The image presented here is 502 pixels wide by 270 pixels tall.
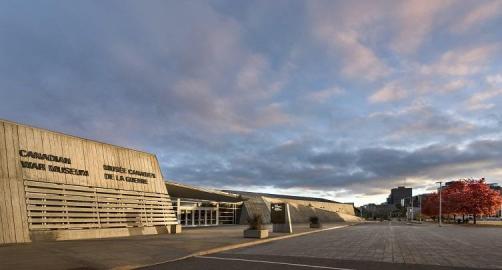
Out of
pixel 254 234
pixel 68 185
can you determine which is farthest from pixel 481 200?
pixel 68 185

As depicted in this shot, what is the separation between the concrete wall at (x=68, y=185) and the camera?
901 inches

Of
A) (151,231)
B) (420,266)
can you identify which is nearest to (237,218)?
(151,231)

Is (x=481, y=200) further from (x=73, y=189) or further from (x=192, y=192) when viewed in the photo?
(x=73, y=189)

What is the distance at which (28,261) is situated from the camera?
573 inches

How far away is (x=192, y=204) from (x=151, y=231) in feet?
74.1

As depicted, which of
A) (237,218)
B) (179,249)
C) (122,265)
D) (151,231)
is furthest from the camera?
(237,218)

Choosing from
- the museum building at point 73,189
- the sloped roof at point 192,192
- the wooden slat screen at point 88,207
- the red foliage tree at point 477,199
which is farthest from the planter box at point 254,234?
the red foliage tree at point 477,199

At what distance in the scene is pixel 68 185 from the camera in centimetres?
2652

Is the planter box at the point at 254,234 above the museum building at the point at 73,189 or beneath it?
beneath

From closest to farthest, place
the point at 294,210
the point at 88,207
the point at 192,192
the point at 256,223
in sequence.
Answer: the point at 88,207
the point at 256,223
the point at 192,192
the point at 294,210

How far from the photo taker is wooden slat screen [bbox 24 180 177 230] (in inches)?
947

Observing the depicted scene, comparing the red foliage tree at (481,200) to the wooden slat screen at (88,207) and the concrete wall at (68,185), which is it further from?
the concrete wall at (68,185)

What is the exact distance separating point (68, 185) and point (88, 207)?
6.23 feet

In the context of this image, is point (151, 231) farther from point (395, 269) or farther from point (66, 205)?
point (395, 269)
